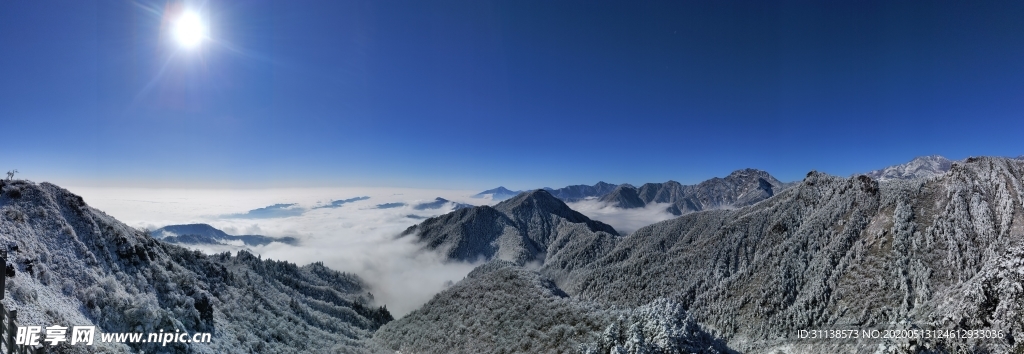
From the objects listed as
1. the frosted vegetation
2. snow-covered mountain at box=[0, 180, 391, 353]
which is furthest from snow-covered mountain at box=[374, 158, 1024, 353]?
snow-covered mountain at box=[0, 180, 391, 353]

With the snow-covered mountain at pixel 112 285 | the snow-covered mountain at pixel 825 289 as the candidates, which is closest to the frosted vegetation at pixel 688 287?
the snow-covered mountain at pixel 112 285

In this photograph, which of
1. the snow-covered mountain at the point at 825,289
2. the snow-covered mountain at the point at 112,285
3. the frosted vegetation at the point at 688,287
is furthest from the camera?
the snow-covered mountain at the point at 825,289

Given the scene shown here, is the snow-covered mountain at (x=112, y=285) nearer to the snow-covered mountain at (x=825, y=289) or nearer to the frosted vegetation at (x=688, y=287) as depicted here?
the frosted vegetation at (x=688, y=287)

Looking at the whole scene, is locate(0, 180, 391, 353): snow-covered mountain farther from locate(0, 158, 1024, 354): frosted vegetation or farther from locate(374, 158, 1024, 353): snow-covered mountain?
locate(374, 158, 1024, 353): snow-covered mountain

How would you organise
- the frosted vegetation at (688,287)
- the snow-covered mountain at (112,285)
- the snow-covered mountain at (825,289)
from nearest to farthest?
the snow-covered mountain at (112,285)
the frosted vegetation at (688,287)
the snow-covered mountain at (825,289)

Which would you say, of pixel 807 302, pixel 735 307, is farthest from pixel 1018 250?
pixel 735 307

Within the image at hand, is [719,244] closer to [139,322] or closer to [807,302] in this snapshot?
[807,302]

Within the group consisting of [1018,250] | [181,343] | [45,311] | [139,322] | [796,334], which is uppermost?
[1018,250]
